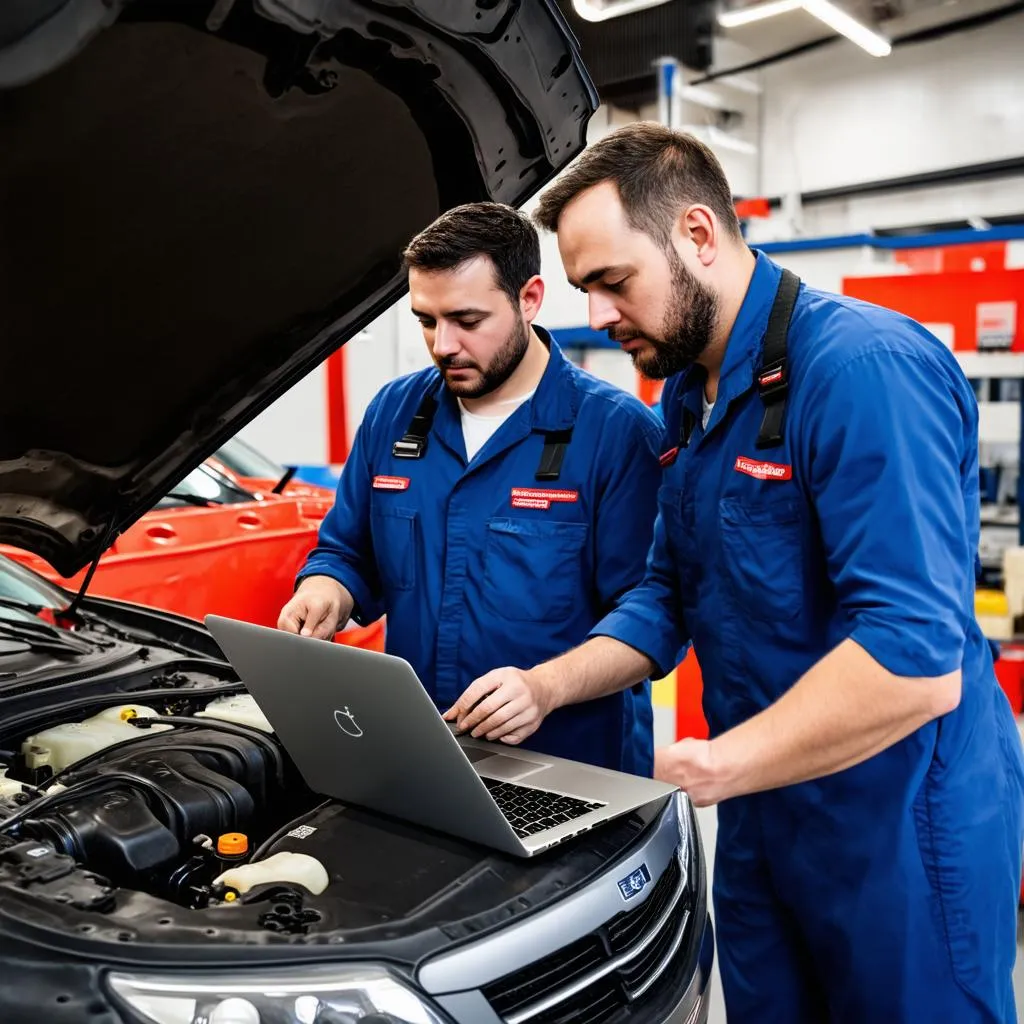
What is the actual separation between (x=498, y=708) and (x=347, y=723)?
25 cm

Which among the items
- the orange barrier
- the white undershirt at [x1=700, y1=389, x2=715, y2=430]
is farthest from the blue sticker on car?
the orange barrier

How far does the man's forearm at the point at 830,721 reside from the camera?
1.10m

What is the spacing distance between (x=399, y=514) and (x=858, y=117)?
8.71 metres

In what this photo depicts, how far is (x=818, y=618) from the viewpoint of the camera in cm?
129

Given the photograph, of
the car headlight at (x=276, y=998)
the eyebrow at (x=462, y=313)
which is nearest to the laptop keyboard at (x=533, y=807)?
the car headlight at (x=276, y=998)

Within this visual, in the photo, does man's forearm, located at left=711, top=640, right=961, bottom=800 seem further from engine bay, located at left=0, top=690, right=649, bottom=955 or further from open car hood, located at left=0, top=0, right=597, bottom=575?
open car hood, located at left=0, top=0, right=597, bottom=575

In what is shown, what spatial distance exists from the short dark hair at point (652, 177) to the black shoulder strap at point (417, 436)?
24.1 inches

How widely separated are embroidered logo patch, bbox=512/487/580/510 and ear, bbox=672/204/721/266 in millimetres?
576

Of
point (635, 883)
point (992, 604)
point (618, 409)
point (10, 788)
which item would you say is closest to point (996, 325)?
point (992, 604)

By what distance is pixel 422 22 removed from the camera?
126 centimetres

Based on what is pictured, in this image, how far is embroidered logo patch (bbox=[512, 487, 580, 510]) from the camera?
1.81m

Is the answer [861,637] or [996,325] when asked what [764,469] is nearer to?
[861,637]

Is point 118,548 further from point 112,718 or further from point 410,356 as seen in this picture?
point 410,356

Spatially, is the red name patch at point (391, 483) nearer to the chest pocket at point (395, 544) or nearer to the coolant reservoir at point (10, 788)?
the chest pocket at point (395, 544)
